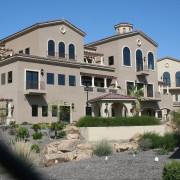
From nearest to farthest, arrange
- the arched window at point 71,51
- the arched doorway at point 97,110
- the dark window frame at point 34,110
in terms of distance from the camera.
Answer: the dark window frame at point 34,110 < the arched doorway at point 97,110 < the arched window at point 71,51

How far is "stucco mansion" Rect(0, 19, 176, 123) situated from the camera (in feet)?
118

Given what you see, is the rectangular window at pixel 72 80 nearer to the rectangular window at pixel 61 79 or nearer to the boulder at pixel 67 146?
the rectangular window at pixel 61 79

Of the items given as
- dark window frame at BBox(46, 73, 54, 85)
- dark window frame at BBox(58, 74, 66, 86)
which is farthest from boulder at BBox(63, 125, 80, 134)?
dark window frame at BBox(58, 74, 66, 86)

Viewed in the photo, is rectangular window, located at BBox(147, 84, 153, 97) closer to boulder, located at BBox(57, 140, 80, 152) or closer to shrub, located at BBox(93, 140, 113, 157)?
boulder, located at BBox(57, 140, 80, 152)

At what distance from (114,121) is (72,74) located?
1190 centimetres

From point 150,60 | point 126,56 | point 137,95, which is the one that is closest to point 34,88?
point 137,95

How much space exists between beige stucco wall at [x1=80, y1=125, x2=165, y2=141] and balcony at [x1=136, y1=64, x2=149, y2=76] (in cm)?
1620

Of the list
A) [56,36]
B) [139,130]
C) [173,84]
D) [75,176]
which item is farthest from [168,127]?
[173,84]

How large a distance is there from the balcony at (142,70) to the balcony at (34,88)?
15572 millimetres

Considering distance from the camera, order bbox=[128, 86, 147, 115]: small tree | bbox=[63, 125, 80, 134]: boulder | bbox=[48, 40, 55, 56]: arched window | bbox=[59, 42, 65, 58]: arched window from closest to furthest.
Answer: bbox=[63, 125, 80, 134]: boulder < bbox=[48, 40, 55, 56]: arched window < bbox=[59, 42, 65, 58]: arched window < bbox=[128, 86, 147, 115]: small tree

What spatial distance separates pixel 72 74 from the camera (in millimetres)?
40062

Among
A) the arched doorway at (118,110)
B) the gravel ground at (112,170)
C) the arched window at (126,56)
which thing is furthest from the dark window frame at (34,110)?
the gravel ground at (112,170)

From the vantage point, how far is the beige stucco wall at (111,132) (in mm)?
28094

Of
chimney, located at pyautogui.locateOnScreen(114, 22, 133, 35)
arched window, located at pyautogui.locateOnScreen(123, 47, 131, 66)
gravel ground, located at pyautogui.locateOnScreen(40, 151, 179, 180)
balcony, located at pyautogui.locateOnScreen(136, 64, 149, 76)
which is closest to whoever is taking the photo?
gravel ground, located at pyautogui.locateOnScreen(40, 151, 179, 180)
